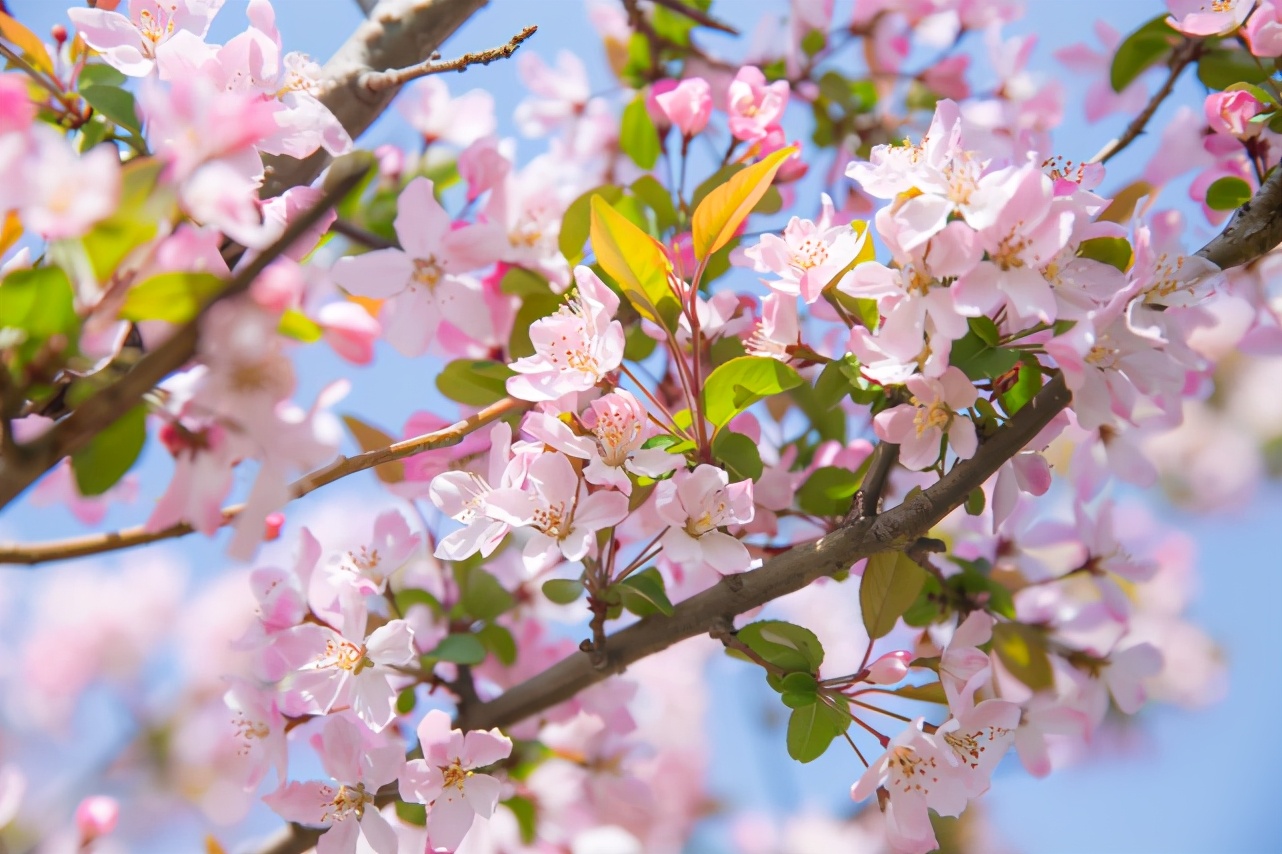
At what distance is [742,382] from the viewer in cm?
65

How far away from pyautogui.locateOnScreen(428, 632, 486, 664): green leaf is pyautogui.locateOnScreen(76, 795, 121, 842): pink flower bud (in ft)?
1.27

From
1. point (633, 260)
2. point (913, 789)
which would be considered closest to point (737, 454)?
point (633, 260)

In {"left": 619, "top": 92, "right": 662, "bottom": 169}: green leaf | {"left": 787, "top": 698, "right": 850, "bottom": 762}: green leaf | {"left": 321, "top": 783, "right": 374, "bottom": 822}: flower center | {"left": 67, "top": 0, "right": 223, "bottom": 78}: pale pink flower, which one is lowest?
{"left": 321, "top": 783, "right": 374, "bottom": 822}: flower center

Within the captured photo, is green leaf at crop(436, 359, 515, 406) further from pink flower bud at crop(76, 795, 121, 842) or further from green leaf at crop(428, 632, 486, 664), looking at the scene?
pink flower bud at crop(76, 795, 121, 842)

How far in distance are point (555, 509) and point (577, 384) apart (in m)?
0.09

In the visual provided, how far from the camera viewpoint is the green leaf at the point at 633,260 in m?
0.64

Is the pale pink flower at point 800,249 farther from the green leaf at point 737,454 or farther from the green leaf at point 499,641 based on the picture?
the green leaf at point 499,641

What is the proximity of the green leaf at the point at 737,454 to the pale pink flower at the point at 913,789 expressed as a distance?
0.69 feet

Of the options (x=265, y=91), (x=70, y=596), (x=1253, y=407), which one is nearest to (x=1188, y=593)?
(x=1253, y=407)

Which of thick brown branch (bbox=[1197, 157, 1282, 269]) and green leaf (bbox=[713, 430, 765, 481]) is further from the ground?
thick brown branch (bbox=[1197, 157, 1282, 269])

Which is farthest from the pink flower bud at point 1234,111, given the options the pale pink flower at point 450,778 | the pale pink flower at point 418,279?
the pale pink flower at point 450,778

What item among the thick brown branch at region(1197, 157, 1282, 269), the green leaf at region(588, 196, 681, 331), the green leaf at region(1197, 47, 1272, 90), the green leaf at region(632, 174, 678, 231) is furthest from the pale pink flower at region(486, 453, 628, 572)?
the green leaf at region(1197, 47, 1272, 90)

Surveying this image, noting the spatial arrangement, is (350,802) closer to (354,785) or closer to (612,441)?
(354,785)

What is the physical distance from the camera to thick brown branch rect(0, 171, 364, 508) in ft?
1.18
